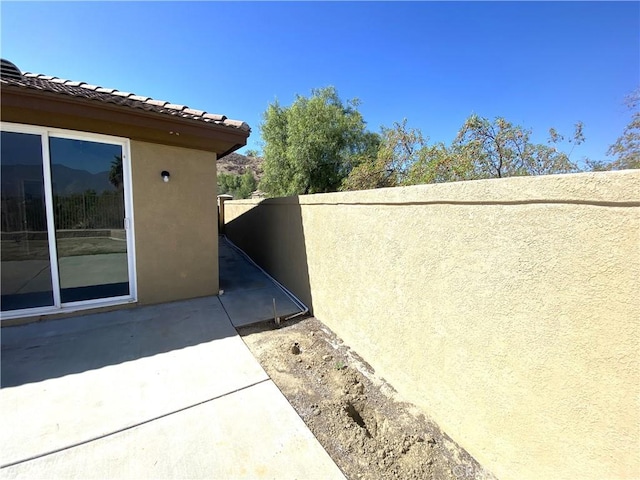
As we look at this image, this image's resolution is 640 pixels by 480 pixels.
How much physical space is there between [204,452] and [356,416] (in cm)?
147

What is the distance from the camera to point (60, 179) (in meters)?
4.73

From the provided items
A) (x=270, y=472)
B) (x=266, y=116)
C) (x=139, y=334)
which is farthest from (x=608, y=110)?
(x=266, y=116)

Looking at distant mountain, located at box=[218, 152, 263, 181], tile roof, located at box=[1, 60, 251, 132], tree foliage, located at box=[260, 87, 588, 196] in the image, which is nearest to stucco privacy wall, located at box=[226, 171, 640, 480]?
tile roof, located at box=[1, 60, 251, 132]

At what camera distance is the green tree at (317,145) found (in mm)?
15422

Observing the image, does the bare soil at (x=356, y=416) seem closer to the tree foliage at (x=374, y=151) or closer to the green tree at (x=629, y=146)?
the tree foliage at (x=374, y=151)

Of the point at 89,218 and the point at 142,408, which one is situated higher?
the point at 89,218

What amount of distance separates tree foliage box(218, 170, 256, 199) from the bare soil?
2652 cm

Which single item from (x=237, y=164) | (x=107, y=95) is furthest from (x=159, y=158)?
(x=237, y=164)

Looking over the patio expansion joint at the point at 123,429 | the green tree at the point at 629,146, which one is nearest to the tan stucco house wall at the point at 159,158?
the patio expansion joint at the point at 123,429

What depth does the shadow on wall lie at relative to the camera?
5.79 m

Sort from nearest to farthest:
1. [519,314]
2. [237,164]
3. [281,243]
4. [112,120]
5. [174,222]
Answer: [519,314] < [112,120] < [174,222] < [281,243] < [237,164]

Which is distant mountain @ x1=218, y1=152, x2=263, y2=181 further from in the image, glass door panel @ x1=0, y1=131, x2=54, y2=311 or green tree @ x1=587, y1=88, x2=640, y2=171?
green tree @ x1=587, y1=88, x2=640, y2=171

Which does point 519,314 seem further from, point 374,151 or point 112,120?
point 374,151

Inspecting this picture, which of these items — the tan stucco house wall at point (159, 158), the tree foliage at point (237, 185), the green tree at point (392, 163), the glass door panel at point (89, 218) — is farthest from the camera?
the tree foliage at point (237, 185)
